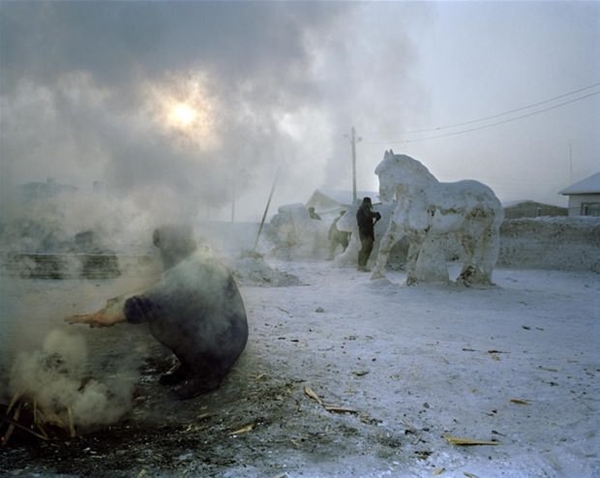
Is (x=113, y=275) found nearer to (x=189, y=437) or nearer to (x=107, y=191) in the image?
(x=107, y=191)

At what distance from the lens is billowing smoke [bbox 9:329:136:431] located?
3041 millimetres

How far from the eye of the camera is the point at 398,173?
9.55m

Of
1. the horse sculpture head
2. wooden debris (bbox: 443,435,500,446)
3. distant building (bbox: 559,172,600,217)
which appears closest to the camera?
wooden debris (bbox: 443,435,500,446)

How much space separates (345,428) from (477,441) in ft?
2.52

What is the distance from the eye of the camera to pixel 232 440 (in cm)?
252

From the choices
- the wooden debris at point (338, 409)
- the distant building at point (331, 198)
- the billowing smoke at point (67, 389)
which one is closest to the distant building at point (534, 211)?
the distant building at point (331, 198)

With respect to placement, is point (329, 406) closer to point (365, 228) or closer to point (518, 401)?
point (518, 401)

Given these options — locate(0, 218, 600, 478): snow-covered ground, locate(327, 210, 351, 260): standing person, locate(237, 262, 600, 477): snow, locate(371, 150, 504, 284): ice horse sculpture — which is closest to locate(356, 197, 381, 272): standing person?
locate(371, 150, 504, 284): ice horse sculpture

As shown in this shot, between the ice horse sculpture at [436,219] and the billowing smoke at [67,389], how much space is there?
677 cm

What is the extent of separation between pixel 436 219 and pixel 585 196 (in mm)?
19383

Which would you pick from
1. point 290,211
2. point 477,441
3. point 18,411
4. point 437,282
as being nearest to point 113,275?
point 18,411

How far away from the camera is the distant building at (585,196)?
22719 mm

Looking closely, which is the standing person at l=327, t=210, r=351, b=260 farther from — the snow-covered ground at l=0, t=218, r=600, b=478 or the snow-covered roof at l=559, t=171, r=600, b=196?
the snow-covered roof at l=559, t=171, r=600, b=196

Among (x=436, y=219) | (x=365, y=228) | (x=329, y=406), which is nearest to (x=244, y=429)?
(x=329, y=406)
